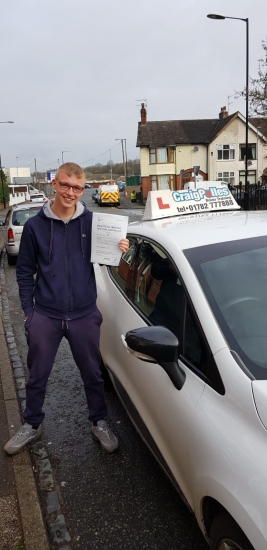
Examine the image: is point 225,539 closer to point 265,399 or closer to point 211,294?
point 265,399

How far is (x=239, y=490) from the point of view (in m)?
1.54

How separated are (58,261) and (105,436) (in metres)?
1.32

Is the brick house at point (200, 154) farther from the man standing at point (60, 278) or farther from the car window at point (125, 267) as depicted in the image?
the man standing at point (60, 278)

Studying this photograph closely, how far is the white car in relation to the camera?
5.27 ft

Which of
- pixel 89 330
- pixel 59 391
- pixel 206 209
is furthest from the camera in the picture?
pixel 59 391

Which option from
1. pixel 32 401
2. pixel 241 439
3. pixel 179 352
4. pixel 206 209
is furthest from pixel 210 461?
pixel 206 209

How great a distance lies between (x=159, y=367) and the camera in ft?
7.48

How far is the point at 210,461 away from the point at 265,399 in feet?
1.14

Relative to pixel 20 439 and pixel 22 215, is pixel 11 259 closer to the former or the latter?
pixel 22 215

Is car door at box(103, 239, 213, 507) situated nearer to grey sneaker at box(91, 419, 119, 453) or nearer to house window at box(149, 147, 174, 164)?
grey sneaker at box(91, 419, 119, 453)

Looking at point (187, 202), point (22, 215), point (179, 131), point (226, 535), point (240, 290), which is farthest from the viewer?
point (179, 131)

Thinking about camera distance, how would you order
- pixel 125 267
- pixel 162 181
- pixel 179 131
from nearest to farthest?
1. pixel 125 267
2. pixel 162 181
3. pixel 179 131

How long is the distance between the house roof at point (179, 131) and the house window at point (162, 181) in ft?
10.0

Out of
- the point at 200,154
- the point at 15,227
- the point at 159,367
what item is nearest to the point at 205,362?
the point at 159,367
